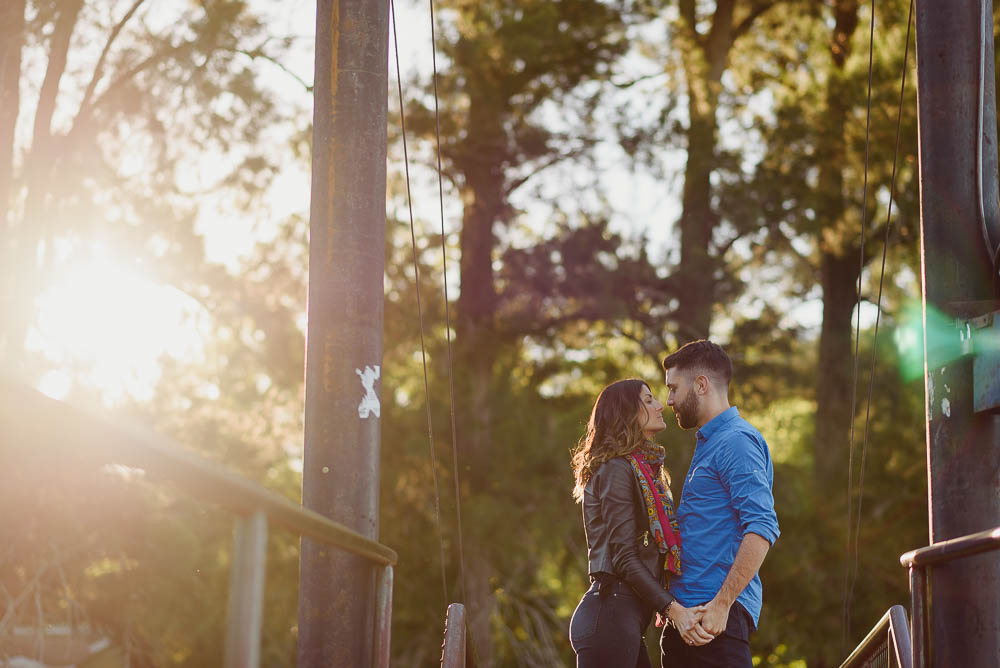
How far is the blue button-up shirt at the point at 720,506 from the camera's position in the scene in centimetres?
322

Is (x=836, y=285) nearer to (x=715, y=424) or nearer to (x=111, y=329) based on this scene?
(x=111, y=329)

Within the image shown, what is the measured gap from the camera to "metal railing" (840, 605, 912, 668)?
3.81 meters

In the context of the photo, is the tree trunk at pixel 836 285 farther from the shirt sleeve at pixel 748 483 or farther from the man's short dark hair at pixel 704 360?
the shirt sleeve at pixel 748 483

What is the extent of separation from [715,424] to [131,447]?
7.18 feet

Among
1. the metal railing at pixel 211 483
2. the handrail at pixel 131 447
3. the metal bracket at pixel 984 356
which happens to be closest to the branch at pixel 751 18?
the metal bracket at pixel 984 356

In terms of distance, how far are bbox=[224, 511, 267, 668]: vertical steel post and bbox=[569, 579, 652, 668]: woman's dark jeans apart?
1.52 m

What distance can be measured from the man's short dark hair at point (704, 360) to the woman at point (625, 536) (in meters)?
0.14

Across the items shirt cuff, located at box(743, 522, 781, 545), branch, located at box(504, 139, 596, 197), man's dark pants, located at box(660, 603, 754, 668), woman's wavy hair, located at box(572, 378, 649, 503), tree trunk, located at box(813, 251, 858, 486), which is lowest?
man's dark pants, located at box(660, 603, 754, 668)

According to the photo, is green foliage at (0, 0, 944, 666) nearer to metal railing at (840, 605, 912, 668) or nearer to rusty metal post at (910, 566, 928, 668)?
metal railing at (840, 605, 912, 668)

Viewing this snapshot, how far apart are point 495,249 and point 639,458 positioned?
475 inches

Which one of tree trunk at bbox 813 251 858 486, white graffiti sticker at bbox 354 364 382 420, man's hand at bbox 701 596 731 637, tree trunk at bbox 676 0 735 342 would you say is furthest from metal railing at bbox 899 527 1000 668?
tree trunk at bbox 813 251 858 486

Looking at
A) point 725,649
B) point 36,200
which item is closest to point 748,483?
→ point 725,649

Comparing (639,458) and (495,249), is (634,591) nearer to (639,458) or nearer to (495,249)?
(639,458)

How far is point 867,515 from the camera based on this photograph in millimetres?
14883
